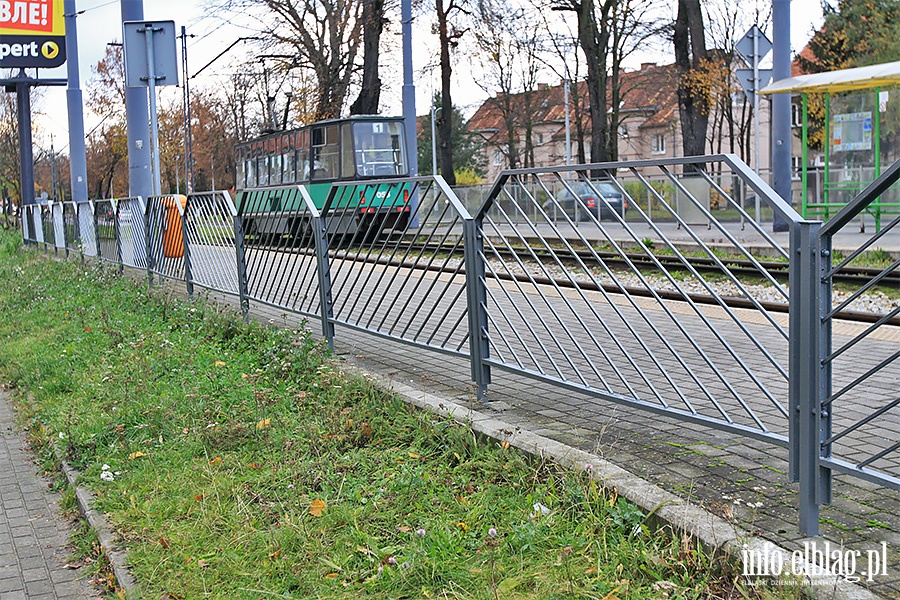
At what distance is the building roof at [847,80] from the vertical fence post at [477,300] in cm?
1170

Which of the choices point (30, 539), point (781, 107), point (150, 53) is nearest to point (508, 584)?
point (30, 539)

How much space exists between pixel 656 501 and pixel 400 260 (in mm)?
3531

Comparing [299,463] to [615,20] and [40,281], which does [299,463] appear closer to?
[40,281]

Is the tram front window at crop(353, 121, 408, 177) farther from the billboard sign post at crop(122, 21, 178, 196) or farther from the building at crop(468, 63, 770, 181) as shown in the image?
the building at crop(468, 63, 770, 181)

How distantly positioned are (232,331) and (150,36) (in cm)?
659

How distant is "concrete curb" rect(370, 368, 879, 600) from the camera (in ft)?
10.7

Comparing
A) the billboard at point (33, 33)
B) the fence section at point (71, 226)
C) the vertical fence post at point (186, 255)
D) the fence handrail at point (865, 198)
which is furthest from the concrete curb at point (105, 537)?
the billboard at point (33, 33)

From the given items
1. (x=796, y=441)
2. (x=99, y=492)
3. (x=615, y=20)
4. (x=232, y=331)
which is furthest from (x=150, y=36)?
(x=615, y=20)

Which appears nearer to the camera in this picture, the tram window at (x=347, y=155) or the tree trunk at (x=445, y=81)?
the tram window at (x=347, y=155)

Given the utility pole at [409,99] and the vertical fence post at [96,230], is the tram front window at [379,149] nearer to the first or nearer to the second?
the utility pole at [409,99]

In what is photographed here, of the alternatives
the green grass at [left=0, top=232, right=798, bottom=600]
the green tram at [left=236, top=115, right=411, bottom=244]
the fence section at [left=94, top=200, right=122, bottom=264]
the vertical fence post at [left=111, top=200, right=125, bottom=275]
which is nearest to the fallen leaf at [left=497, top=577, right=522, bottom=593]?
the green grass at [left=0, top=232, right=798, bottom=600]

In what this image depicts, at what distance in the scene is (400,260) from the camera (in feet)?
23.6

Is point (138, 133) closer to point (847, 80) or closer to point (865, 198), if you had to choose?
point (847, 80)

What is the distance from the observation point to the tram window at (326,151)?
80.4 ft
